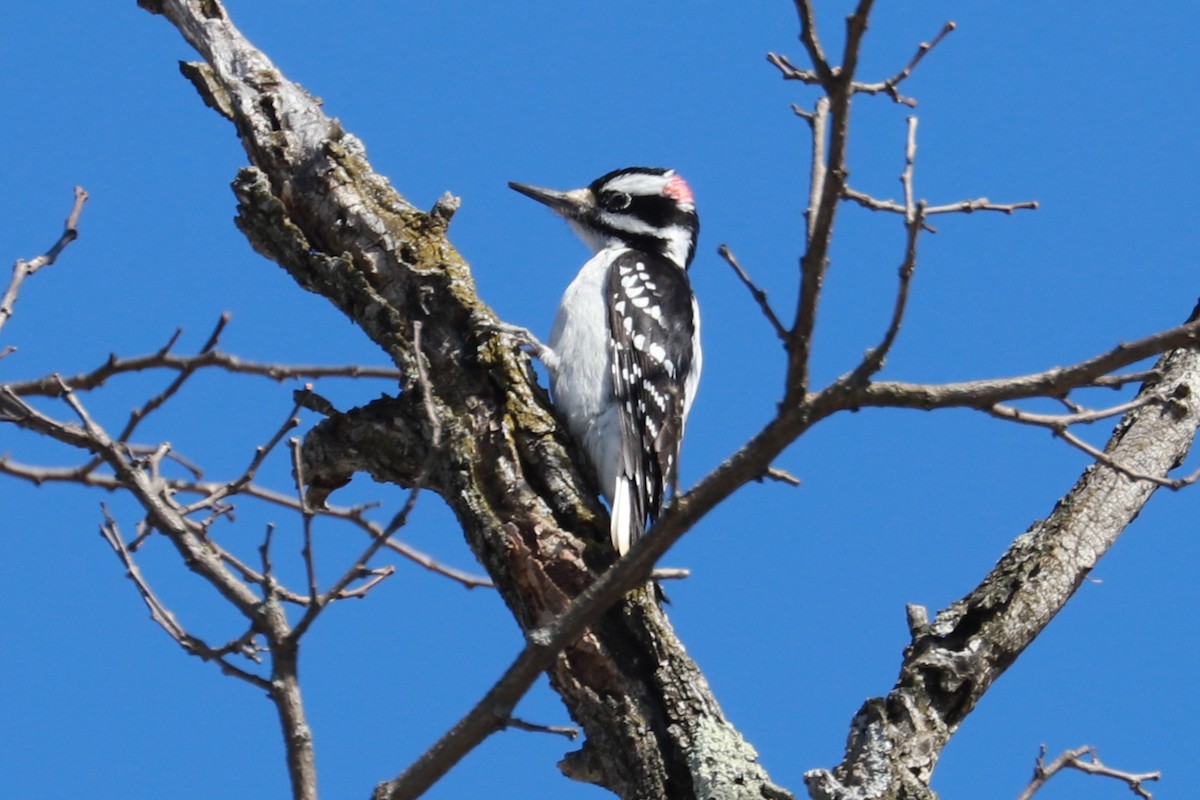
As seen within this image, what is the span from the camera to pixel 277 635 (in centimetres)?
272

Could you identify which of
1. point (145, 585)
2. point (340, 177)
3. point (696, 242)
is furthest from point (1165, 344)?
point (696, 242)

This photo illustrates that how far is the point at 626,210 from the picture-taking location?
6277 mm

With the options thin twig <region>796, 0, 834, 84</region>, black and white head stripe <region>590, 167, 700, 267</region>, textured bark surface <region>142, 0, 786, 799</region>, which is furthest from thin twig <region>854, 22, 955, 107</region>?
black and white head stripe <region>590, 167, 700, 267</region>

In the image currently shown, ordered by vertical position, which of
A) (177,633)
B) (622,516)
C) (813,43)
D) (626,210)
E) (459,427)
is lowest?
(177,633)

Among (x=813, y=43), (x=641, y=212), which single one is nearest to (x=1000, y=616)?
Result: (x=813, y=43)

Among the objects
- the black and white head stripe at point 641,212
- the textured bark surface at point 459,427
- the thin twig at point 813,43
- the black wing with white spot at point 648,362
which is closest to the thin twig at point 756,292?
the thin twig at point 813,43

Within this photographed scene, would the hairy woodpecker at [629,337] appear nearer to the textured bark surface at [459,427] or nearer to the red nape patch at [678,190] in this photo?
the red nape patch at [678,190]

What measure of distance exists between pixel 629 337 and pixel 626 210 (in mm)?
1138

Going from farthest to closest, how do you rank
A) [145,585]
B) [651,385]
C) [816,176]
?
[651,385] → [145,585] → [816,176]

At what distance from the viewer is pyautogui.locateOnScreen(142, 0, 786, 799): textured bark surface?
3.70 metres

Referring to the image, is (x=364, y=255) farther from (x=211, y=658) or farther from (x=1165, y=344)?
(x=1165, y=344)

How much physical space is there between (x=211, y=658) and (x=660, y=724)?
52.2 inches

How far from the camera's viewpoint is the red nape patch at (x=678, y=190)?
6.37 metres

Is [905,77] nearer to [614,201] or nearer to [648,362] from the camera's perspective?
[648,362]
